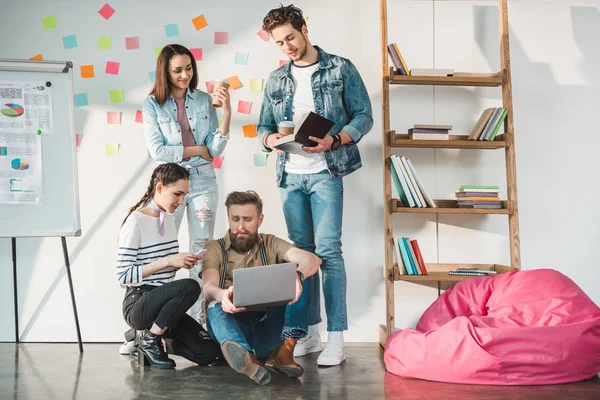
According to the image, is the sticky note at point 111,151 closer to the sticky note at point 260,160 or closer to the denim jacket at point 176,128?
the denim jacket at point 176,128

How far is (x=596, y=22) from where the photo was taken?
3928 mm

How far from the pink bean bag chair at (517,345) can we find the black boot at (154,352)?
0.96 m

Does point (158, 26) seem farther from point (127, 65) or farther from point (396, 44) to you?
point (396, 44)

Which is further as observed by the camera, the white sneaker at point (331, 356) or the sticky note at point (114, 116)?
the sticky note at point (114, 116)

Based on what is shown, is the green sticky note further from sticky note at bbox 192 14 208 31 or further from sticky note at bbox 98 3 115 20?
sticky note at bbox 192 14 208 31

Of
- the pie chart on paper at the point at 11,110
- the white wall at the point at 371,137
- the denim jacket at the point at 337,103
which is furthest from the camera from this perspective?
the white wall at the point at 371,137

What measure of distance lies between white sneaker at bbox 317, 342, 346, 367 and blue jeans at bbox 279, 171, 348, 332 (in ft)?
0.28

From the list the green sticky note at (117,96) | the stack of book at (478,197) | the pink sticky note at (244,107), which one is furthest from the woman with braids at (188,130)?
the stack of book at (478,197)

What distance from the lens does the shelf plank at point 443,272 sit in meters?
3.45

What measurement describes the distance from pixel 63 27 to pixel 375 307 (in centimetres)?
238

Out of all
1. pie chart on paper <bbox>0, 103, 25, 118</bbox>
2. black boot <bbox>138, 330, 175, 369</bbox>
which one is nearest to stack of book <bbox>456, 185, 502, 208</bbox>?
black boot <bbox>138, 330, 175, 369</bbox>

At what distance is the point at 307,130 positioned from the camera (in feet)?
9.75

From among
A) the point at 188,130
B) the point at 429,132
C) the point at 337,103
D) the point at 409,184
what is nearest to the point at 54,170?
the point at 188,130

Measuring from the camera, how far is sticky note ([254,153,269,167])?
379cm
